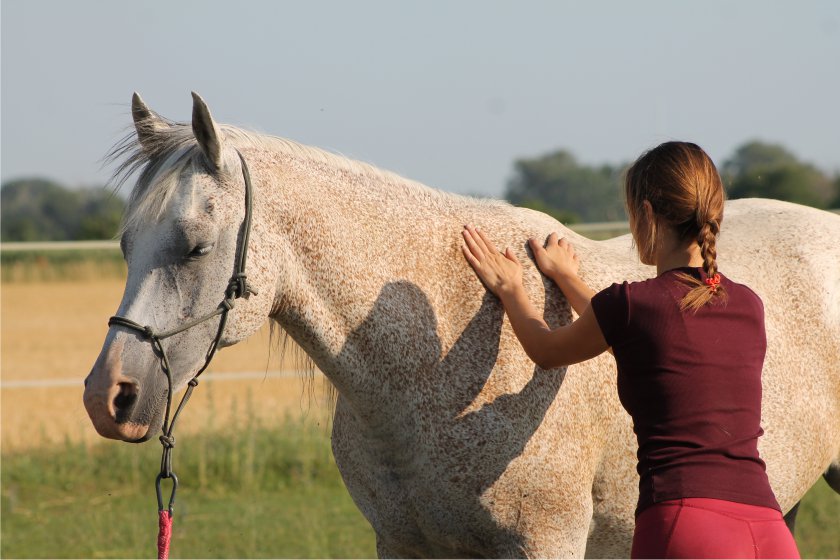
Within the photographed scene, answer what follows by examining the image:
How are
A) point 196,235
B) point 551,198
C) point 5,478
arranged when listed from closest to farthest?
1. point 196,235
2. point 5,478
3. point 551,198

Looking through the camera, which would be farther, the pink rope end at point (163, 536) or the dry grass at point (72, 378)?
the dry grass at point (72, 378)

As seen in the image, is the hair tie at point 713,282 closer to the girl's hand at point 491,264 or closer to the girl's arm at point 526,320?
the girl's arm at point 526,320

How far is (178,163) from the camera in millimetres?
2600

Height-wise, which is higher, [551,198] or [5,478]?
[5,478]

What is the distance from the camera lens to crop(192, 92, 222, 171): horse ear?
2.44 metres

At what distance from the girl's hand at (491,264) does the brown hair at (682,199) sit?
1.64ft

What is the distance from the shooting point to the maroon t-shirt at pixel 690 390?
228 cm

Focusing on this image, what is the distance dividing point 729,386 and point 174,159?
1649 millimetres

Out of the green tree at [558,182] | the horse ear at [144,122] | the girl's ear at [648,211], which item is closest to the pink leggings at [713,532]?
the girl's ear at [648,211]

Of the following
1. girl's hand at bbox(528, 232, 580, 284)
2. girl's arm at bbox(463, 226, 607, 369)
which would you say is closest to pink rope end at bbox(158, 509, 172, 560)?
girl's arm at bbox(463, 226, 607, 369)

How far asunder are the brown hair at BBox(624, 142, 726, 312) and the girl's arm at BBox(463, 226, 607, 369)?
0.29 metres

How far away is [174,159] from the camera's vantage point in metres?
2.63

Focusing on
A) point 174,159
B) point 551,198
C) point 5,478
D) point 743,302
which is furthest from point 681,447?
point 551,198

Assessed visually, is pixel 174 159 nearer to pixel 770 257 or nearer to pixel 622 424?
pixel 622 424
